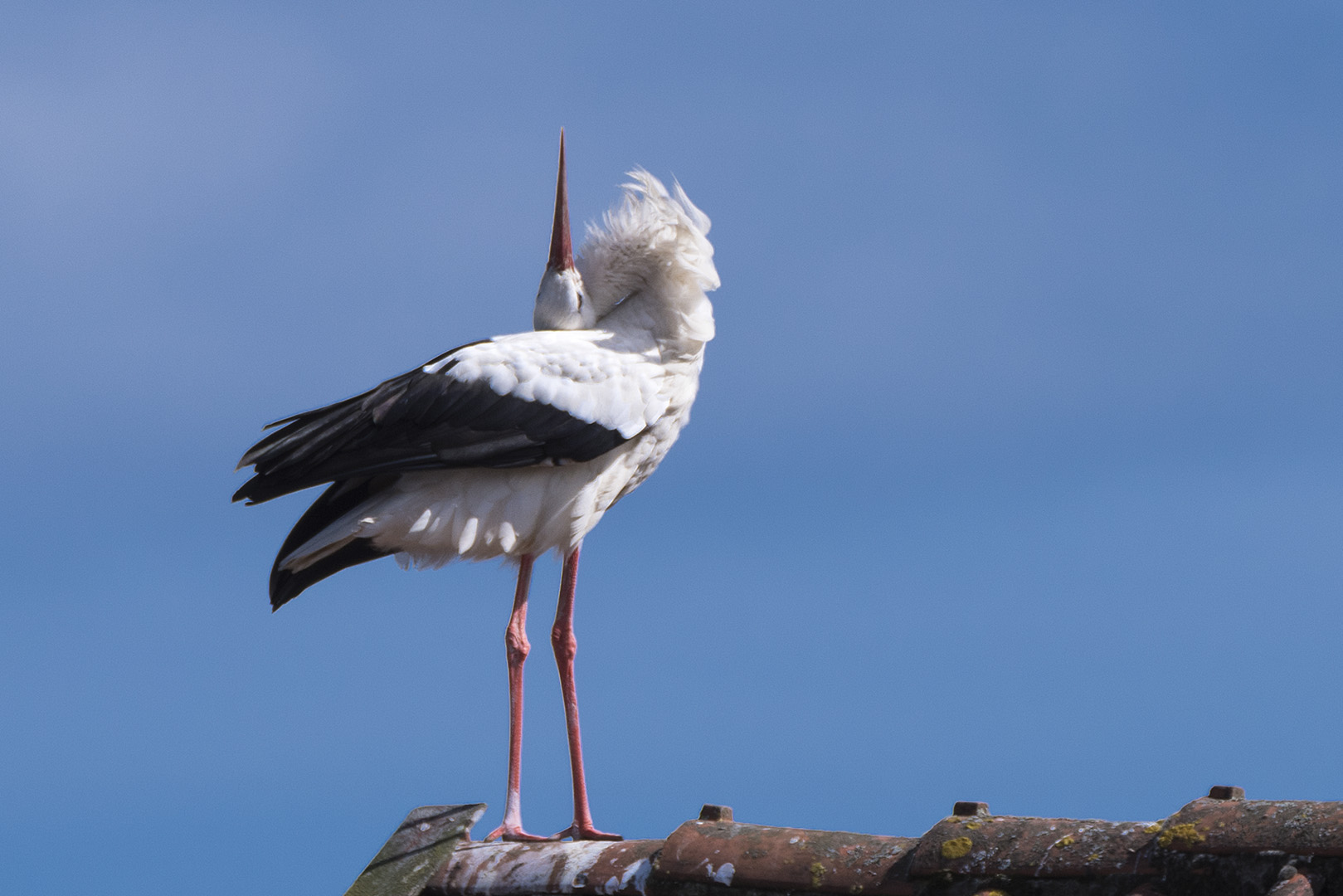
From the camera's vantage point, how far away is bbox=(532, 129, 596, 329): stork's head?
7.10 m

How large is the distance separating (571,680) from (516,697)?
0.95 ft

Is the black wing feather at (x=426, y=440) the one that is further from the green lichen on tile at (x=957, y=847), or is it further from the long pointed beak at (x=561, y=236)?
the green lichen on tile at (x=957, y=847)

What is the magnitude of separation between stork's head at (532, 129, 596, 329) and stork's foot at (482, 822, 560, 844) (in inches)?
92.7

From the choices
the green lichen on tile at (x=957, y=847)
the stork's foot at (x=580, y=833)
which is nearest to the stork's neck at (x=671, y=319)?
the stork's foot at (x=580, y=833)

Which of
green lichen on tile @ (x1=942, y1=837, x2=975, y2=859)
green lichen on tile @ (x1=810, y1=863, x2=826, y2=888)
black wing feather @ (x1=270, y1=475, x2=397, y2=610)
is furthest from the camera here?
black wing feather @ (x1=270, y1=475, x2=397, y2=610)

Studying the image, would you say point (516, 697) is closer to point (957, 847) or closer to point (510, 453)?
point (510, 453)

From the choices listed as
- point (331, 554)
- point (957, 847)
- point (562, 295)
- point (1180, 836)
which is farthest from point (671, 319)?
point (1180, 836)

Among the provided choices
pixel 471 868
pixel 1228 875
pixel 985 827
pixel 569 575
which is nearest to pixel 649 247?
pixel 569 575

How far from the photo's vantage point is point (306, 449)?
627 cm

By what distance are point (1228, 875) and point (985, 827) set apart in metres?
0.70

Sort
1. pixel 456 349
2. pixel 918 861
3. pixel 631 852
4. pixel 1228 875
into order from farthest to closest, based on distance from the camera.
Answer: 1. pixel 456 349
2. pixel 631 852
3. pixel 918 861
4. pixel 1228 875

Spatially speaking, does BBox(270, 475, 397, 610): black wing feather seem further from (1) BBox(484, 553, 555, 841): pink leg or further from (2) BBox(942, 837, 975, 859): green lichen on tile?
(2) BBox(942, 837, 975, 859): green lichen on tile

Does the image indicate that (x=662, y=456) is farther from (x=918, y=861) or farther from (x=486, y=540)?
(x=918, y=861)

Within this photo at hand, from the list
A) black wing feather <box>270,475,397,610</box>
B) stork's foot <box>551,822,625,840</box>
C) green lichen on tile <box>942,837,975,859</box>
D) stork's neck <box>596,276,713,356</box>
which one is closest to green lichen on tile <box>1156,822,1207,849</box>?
green lichen on tile <box>942,837,975,859</box>
